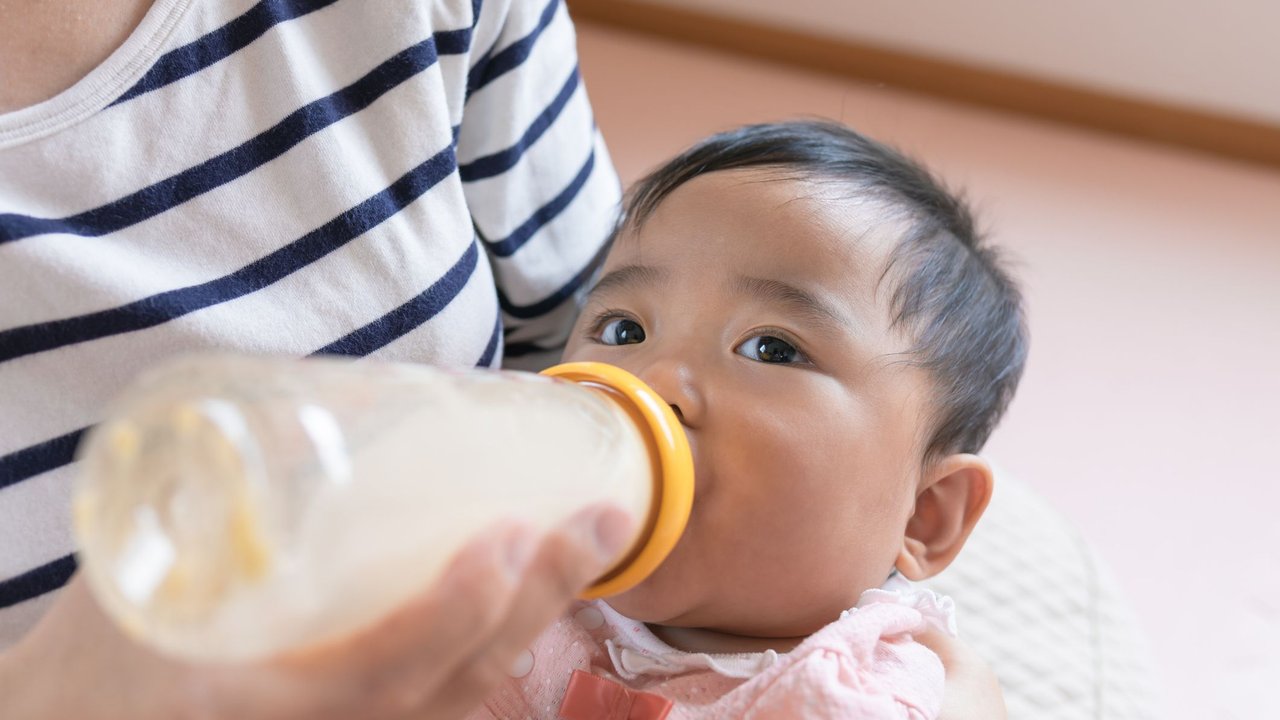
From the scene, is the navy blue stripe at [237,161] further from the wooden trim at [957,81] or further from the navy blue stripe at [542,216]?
the wooden trim at [957,81]

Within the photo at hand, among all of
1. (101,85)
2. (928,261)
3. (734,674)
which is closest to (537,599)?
(734,674)

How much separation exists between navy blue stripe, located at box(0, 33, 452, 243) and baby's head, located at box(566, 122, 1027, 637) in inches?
9.0

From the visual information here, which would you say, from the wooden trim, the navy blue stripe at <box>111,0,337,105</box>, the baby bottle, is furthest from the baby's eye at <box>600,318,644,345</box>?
the wooden trim

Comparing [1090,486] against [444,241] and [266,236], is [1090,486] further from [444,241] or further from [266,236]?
[266,236]

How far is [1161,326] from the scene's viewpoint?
1896 millimetres

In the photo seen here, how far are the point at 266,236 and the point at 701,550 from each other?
353 mm

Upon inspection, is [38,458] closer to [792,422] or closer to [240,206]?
[240,206]

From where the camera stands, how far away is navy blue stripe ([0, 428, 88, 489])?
72 cm

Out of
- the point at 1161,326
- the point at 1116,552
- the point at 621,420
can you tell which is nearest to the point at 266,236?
the point at 621,420

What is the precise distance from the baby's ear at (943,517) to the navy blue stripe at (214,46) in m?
0.58

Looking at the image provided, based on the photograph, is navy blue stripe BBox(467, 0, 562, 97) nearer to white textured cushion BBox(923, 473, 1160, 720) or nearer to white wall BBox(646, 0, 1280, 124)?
white textured cushion BBox(923, 473, 1160, 720)

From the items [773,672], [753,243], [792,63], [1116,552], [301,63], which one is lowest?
[1116,552]

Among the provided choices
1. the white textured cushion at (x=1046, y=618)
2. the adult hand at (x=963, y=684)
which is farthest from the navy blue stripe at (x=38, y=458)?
the white textured cushion at (x=1046, y=618)

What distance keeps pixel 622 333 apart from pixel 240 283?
0.28m
